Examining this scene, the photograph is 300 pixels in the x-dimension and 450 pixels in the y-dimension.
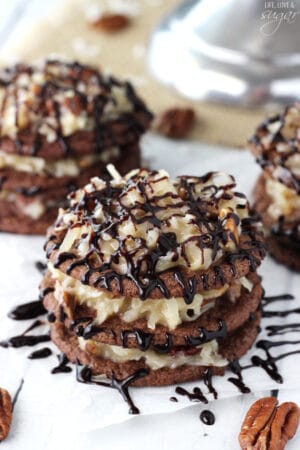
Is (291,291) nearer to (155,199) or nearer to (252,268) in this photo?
(252,268)

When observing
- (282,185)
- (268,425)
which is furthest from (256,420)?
(282,185)

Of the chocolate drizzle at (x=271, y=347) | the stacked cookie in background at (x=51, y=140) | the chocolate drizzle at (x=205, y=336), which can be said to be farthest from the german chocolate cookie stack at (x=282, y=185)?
the chocolate drizzle at (x=205, y=336)

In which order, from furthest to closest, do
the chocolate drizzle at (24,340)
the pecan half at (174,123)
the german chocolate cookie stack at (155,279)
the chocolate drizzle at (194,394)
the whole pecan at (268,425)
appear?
the pecan half at (174,123) → the chocolate drizzle at (24,340) → the chocolate drizzle at (194,394) → the german chocolate cookie stack at (155,279) → the whole pecan at (268,425)

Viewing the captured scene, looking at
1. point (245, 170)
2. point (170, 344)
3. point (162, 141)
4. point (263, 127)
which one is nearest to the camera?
point (170, 344)

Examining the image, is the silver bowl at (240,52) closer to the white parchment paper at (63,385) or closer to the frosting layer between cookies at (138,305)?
the white parchment paper at (63,385)

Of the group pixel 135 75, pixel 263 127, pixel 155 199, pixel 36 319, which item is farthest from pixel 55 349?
pixel 135 75

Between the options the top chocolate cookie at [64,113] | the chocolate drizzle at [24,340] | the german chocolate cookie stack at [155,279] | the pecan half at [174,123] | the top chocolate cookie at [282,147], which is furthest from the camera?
the pecan half at [174,123]

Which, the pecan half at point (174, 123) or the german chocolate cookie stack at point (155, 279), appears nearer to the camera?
the german chocolate cookie stack at point (155, 279)
